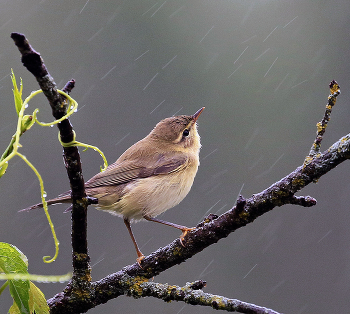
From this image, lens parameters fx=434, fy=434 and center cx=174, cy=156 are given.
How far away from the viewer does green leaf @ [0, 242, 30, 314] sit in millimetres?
1537

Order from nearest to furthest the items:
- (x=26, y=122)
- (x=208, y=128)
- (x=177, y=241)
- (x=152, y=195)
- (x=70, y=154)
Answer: (x=26, y=122)
(x=70, y=154)
(x=177, y=241)
(x=152, y=195)
(x=208, y=128)

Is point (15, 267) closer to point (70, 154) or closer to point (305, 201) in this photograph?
point (70, 154)

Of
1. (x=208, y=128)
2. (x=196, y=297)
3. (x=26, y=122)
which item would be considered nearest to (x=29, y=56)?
(x=26, y=122)

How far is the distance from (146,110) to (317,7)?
9.68 meters

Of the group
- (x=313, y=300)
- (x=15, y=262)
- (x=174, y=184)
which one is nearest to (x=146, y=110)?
(x=313, y=300)

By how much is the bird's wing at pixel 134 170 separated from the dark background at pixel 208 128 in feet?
21.0

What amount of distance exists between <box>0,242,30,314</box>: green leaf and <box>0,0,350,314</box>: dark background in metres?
8.94

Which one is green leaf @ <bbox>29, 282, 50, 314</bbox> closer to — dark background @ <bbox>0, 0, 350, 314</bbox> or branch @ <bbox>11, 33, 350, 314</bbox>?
branch @ <bbox>11, 33, 350, 314</bbox>

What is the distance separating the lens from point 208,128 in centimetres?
1264

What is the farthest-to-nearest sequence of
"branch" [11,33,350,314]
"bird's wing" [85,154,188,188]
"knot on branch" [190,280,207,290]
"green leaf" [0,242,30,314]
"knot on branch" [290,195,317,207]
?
"bird's wing" [85,154,188,188] → "knot on branch" [190,280,207,290] → "knot on branch" [290,195,317,207] → "branch" [11,33,350,314] → "green leaf" [0,242,30,314]

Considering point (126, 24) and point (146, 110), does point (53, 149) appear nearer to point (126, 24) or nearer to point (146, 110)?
point (146, 110)

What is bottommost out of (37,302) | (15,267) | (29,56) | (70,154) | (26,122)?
(37,302)

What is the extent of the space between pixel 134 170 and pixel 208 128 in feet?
27.0

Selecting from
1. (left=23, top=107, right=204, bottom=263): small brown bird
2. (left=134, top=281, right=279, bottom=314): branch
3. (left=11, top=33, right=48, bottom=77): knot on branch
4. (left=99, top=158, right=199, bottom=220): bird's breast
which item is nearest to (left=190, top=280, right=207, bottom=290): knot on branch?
(left=134, top=281, right=279, bottom=314): branch
